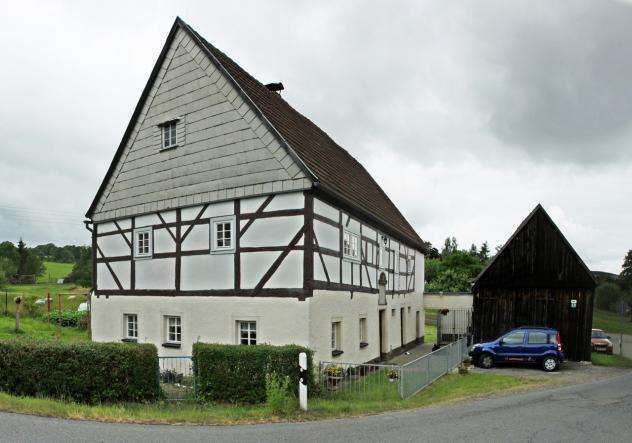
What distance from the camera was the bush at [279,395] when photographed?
9.80 meters

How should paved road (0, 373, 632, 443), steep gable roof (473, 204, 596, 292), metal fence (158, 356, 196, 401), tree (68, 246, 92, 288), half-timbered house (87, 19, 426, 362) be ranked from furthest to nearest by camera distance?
tree (68, 246, 92, 288) → steep gable roof (473, 204, 596, 292) → half-timbered house (87, 19, 426, 362) → metal fence (158, 356, 196, 401) → paved road (0, 373, 632, 443)

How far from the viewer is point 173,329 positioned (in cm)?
1709

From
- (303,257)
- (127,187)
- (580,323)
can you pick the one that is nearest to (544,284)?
(580,323)

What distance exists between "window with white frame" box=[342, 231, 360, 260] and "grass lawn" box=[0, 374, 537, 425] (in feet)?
17.9

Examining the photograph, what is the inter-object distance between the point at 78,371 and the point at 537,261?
17.3 m

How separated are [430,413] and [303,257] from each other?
5.46 m

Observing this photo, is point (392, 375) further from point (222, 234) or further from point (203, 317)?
point (222, 234)

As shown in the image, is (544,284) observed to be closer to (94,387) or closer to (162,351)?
(162,351)

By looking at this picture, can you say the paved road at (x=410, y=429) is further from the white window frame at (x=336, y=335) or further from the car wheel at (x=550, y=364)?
the car wheel at (x=550, y=364)

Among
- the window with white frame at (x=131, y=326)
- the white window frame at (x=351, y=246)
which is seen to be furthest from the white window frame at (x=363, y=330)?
the window with white frame at (x=131, y=326)

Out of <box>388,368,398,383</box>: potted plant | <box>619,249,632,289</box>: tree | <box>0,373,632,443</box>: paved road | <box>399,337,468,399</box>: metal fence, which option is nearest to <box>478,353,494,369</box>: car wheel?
<box>399,337,468,399</box>: metal fence

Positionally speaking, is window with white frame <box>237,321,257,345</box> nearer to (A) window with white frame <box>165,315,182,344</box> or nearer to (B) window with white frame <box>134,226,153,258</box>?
(A) window with white frame <box>165,315,182,344</box>

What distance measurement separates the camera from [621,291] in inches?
2549

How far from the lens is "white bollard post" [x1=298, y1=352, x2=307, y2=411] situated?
10.1m
